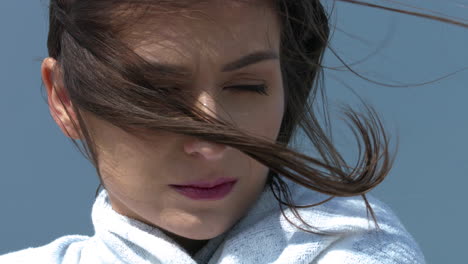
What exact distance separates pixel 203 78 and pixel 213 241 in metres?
0.24

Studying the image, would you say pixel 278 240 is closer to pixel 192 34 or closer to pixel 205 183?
pixel 205 183

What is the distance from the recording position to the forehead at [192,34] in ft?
2.84

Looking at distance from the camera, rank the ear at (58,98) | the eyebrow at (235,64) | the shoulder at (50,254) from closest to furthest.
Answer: the eyebrow at (235,64), the ear at (58,98), the shoulder at (50,254)

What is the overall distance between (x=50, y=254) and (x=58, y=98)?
254 mm

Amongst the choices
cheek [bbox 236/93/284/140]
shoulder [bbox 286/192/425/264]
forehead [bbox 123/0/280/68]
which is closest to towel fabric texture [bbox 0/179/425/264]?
shoulder [bbox 286/192/425/264]

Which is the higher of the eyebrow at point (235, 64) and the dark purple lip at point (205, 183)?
the eyebrow at point (235, 64)

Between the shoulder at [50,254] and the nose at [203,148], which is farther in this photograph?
the shoulder at [50,254]

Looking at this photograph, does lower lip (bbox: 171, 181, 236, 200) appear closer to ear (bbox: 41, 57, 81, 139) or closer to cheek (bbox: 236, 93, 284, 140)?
cheek (bbox: 236, 93, 284, 140)

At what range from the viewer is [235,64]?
887 mm

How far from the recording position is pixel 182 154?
89 cm

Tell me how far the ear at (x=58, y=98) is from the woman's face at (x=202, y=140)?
3.4 inches

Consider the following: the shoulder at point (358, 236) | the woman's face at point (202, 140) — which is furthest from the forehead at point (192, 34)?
the shoulder at point (358, 236)

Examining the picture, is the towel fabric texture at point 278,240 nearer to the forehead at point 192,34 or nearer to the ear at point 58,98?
the ear at point 58,98

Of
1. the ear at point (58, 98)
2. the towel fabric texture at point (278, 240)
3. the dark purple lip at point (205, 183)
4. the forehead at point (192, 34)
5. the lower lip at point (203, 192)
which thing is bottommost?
the towel fabric texture at point (278, 240)
